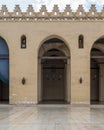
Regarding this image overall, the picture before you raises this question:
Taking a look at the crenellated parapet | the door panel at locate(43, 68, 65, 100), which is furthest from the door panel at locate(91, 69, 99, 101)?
the crenellated parapet

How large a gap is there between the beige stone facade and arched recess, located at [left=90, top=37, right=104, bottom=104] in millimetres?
2982

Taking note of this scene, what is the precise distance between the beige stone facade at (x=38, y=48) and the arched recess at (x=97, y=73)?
2982 mm

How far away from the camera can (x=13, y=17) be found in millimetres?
27312

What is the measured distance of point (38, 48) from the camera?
27359mm

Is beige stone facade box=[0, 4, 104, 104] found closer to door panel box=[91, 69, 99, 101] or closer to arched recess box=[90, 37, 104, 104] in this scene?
arched recess box=[90, 37, 104, 104]

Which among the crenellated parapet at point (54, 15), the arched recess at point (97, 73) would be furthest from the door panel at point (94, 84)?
the crenellated parapet at point (54, 15)

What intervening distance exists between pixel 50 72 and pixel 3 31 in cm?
839

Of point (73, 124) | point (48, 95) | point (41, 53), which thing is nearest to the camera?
point (73, 124)

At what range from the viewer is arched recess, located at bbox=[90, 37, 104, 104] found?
30792 mm

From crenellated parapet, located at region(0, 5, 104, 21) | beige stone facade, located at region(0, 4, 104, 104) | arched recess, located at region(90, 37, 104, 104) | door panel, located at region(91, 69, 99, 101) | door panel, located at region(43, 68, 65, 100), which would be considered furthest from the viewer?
door panel, located at region(43, 68, 65, 100)

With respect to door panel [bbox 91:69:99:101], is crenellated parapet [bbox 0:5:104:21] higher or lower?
higher

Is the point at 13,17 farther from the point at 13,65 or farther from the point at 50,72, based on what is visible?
the point at 50,72

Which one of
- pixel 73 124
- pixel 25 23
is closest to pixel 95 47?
pixel 25 23

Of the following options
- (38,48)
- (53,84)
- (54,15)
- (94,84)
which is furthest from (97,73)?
(54,15)
